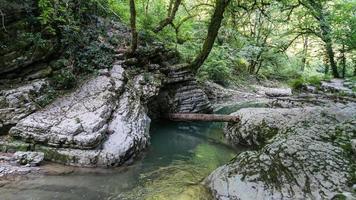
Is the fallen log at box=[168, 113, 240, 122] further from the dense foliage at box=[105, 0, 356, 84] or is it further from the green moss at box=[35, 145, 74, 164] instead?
the green moss at box=[35, 145, 74, 164]

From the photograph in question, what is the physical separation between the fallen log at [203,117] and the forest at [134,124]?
4 cm

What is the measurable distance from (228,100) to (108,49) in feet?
31.3

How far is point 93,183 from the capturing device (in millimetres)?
6387

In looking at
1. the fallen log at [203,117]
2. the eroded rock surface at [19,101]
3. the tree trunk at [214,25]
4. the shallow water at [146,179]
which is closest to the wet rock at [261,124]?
the fallen log at [203,117]

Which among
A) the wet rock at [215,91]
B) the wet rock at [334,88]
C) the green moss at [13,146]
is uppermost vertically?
the wet rock at [334,88]

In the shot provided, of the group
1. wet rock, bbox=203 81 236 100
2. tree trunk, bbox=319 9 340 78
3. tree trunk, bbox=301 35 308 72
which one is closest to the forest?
tree trunk, bbox=319 9 340 78

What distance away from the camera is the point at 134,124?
29.6 ft

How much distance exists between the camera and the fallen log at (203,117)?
Result: 445 inches

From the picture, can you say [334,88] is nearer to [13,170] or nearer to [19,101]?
[19,101]

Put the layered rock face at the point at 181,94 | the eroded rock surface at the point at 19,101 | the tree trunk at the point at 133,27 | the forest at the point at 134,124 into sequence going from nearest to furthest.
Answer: the forest at the point at 134,124, the eroded rock surface at the point at 19,101, the tree trunk at the point at 133,27, the layered rock face at the point at 181,94

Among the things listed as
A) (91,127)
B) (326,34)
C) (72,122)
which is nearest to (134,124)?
(91,127)

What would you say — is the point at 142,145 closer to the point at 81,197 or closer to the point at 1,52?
the point at 81,197

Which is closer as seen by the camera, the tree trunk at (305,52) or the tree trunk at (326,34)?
the tree trunk at (326,34)

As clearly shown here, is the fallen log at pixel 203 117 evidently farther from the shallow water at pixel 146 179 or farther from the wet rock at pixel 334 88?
the wet rock at pixel 334 88
